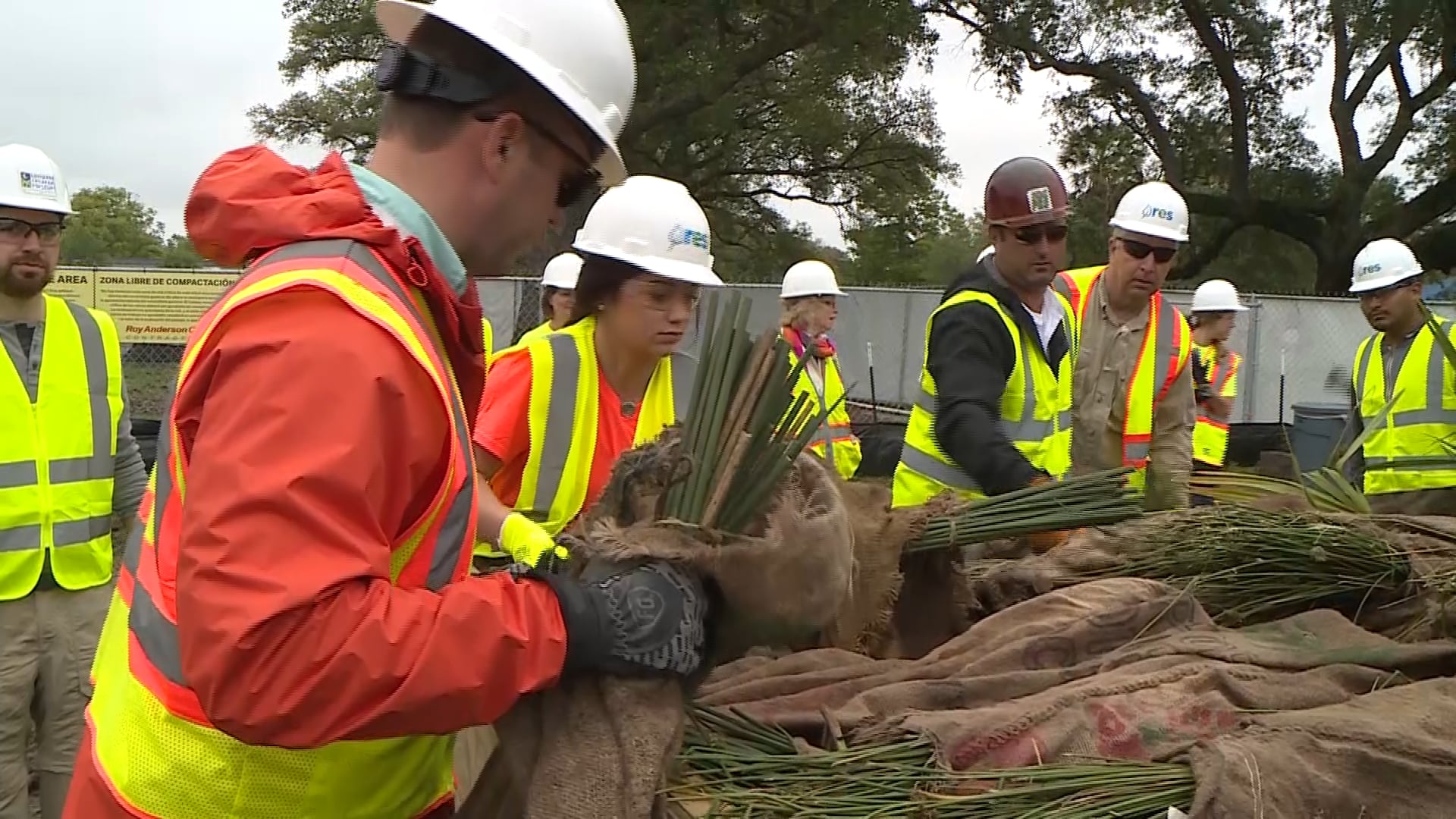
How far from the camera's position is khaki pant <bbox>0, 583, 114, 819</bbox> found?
355 cm

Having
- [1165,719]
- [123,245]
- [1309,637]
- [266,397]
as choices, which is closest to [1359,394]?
[1309,637]

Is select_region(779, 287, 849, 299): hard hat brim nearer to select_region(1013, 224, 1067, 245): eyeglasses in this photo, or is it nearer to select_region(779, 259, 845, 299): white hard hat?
select_region(779, 259, 845, 299): white hard hat

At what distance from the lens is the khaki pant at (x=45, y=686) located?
3.55 m

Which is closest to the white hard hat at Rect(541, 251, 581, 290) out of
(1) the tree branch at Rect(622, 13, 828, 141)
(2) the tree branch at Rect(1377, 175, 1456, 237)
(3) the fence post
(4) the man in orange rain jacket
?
(4) the man in orange rain jacket

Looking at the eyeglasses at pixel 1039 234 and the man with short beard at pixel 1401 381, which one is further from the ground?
the eyeglasses at pixel 1039 234

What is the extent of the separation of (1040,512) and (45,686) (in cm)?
296

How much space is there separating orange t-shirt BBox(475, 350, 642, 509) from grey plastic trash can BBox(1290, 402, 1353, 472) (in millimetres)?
8999

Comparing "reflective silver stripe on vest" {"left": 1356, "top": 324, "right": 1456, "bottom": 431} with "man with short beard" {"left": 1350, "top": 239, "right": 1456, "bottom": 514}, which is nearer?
"man with short beard" {"left": 1350, "top": 239, "right": 1456, "bottom": 514}

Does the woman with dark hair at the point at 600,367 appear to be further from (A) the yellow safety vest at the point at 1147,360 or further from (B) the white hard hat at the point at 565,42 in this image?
(A) the yellow safety vest at the point at 1147,360

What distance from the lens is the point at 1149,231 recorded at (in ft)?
14.6

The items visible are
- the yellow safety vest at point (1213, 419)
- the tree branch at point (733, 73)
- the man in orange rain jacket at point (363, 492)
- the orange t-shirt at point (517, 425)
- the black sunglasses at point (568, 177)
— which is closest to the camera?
the man in orange rain jacket at point (363, 492)

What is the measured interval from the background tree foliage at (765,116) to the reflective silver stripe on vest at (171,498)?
1210 cm

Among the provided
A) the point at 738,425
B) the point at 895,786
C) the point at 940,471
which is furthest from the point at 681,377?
the point at 895,786

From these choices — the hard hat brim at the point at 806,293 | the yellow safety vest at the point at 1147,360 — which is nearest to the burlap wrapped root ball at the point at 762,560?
the yellow safety vest at the point at 1147,360
